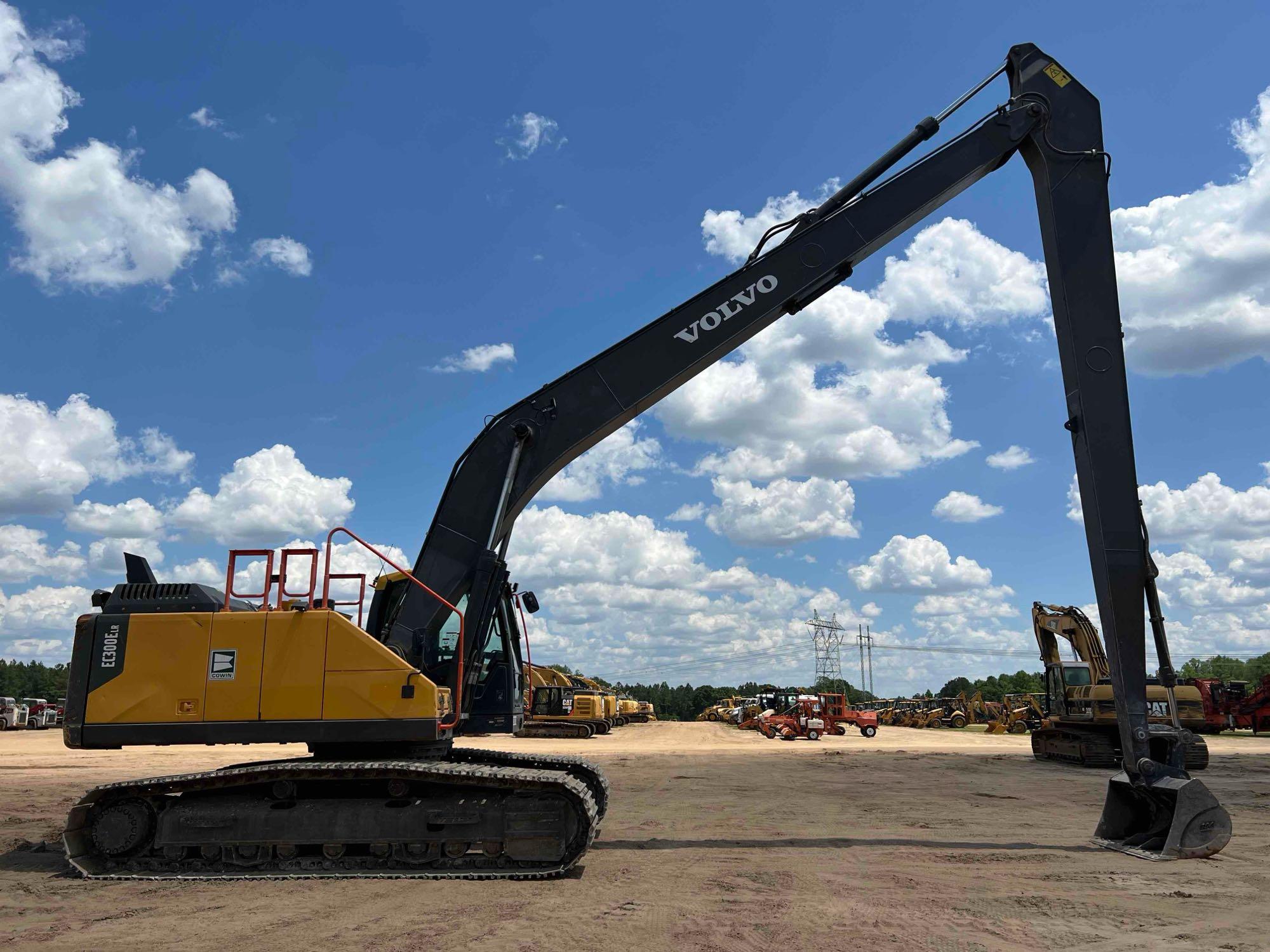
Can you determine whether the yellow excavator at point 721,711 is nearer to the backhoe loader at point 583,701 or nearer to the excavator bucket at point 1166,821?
the backhoe loader at point 583,701

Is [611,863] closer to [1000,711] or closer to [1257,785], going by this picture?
[1257,785]

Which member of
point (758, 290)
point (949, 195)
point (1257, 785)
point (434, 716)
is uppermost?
point (949, 195)

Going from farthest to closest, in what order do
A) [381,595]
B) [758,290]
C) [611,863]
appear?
[758,290], [381,595], [611,863]

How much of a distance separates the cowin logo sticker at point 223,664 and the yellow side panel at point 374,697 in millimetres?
938

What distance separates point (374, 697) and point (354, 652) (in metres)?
0.48

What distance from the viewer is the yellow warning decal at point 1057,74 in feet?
35.9

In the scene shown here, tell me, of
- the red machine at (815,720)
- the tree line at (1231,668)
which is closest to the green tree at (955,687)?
the tree line at (1231,668)

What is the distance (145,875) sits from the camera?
26.8ft

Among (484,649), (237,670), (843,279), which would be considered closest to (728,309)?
(843,279)

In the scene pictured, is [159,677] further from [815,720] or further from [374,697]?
[815,720]

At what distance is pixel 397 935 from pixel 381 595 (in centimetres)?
422

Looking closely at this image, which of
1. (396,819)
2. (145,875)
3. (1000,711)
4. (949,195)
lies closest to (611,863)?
(396,819)

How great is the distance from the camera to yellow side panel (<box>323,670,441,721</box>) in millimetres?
8344

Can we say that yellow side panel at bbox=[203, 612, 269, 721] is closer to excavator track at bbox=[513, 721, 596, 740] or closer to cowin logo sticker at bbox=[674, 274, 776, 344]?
cowin logo sticker at bbox=[674, 274, 776, 344]
